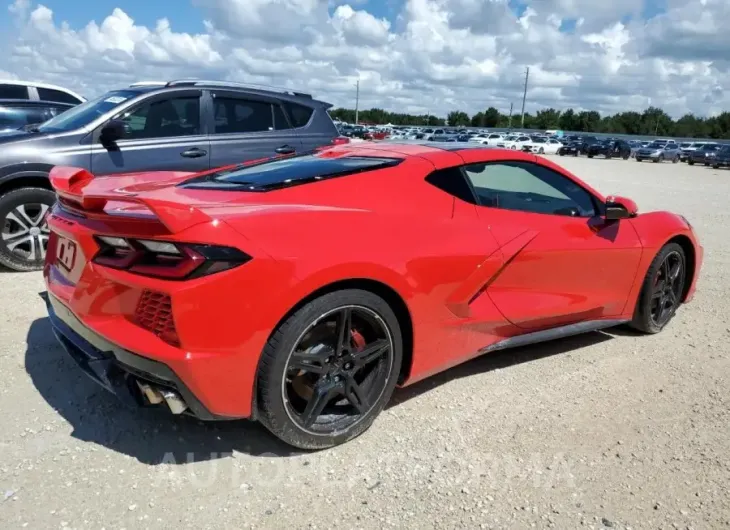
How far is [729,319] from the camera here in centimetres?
495

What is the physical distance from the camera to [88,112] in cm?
576

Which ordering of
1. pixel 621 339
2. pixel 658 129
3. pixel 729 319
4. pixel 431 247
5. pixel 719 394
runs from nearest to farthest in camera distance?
pixel 431 247 → pixel 719 394 → pixel 621 339 → pixel 729 319 → pixel 658 129

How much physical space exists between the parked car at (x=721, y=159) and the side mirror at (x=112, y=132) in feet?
128

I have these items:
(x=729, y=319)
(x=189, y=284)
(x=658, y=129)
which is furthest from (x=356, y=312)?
(x=658, y=129)

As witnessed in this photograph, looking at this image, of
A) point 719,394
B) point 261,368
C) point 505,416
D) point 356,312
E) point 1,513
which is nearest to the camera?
point 1,513

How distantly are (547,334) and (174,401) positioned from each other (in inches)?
91.8

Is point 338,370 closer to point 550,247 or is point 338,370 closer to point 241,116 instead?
point 550,247

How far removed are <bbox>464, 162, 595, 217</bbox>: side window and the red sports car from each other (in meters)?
0.01

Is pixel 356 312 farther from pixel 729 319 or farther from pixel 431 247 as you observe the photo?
pixel 729 319

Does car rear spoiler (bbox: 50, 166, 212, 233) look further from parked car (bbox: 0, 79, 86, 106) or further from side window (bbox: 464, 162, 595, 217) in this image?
parked car (bbox: 0, 79, 86, 106)

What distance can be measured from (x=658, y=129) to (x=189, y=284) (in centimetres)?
10805

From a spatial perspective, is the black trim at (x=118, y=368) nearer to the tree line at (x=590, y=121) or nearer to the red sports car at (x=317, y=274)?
the red sports car at (x=317, y=274)

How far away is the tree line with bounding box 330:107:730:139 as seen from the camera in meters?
94.0

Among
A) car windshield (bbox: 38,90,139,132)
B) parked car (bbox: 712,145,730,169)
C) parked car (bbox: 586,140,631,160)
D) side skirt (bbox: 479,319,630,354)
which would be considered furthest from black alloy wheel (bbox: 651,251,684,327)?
parked car (bbox: 586,140,631,160)
